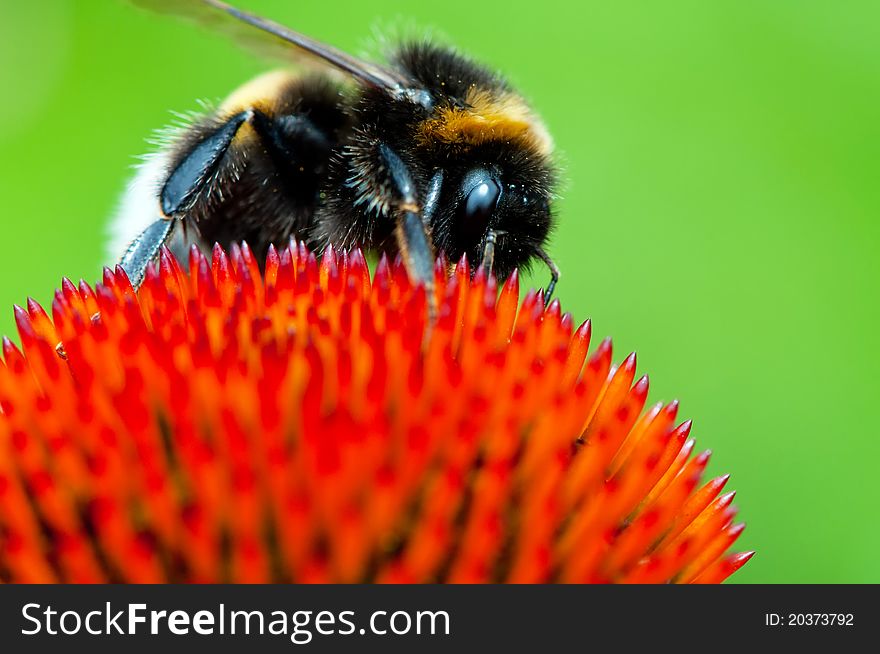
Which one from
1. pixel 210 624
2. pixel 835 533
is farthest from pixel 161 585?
pixel 835 533

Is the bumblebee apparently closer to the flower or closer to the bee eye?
the bee eye

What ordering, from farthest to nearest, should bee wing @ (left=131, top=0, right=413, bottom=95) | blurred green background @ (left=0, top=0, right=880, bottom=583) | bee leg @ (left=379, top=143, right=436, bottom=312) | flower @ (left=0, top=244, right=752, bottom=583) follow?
1. blurred green background @ (left=0, top=0, right=880, bottom=583)
2. bee wing @ (left=131, top=0, right=413, bottom=95)
3. bee leg @ (left=379, top=143, right=436, bottom=312)
4. flower @ (left=0, top=244, right=752, bottom=583)

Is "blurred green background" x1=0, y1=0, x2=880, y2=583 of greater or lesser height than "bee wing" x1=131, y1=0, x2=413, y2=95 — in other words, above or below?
above

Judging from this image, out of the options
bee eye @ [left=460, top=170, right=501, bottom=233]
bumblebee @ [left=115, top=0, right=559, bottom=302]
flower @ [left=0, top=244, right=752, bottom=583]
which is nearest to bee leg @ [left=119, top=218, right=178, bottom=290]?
bumblebee @ [left=115, top=0, right=559, bottom=302]

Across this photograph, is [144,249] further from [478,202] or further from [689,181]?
[689,181]

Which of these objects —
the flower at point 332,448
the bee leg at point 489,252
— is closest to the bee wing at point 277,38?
the bee leg at point 489,252

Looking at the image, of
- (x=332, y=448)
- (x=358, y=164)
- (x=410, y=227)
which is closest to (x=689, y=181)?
(x=358, y=164)
